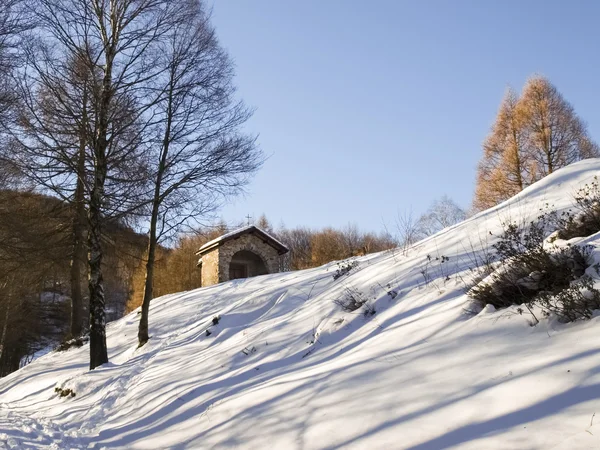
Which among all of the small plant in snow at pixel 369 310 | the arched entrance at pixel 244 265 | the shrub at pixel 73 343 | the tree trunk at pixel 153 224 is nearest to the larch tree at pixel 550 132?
the arched entrance at pixel 244 265

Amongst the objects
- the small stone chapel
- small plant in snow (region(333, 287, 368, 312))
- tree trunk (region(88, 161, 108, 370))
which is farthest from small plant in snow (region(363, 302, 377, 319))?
the small stone chapel

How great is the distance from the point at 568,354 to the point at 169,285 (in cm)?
3360

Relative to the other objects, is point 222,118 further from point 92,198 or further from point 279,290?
point 279,290

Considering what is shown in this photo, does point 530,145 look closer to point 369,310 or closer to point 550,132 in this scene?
point 550,132

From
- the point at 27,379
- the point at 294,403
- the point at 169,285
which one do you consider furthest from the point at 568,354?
the point at 169,285

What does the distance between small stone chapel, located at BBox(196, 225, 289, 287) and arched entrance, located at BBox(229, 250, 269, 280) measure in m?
0.24

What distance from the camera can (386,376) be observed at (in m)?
4.02

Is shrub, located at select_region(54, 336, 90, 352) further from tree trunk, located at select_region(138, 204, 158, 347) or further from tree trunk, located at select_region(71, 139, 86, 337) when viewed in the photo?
tree trunk, located at select_region(138, 204, 158, 347)

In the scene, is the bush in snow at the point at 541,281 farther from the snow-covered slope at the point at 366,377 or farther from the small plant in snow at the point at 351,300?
the small plant in snow at the point at 351,300

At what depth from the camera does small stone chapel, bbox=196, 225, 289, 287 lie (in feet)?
83.1

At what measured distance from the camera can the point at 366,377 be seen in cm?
418

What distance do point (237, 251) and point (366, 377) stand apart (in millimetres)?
22242

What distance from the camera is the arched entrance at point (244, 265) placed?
2956 cm

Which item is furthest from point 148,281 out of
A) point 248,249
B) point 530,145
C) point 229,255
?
point 530,145
